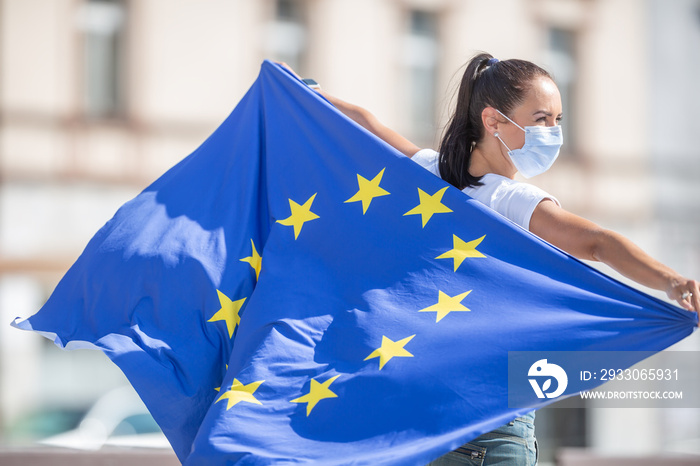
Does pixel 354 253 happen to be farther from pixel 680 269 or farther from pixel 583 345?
pixel 680 269

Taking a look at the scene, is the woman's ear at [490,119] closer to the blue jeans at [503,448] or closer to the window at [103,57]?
the blue jeans at [503,448]

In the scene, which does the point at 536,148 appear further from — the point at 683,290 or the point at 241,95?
the point at 241,95

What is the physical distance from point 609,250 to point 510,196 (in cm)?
42

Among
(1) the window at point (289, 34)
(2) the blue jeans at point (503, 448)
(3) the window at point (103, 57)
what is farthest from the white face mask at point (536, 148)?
(1) the window at point (289, 34)

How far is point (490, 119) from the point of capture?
292 centimetres

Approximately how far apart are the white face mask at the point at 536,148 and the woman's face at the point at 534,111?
0.05 ft

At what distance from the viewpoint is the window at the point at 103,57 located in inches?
480

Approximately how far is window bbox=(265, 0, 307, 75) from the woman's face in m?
10.6

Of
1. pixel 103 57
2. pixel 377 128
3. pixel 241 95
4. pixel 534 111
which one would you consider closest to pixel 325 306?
pixel 377 128

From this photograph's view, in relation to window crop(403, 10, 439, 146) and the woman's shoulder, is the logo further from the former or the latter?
window crop(403, 10, 439, 146)

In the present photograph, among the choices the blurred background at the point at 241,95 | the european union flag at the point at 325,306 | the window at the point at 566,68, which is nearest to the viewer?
the european union flag at the point at 325,306

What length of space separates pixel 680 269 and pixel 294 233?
1288cm

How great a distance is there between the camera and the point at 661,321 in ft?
8.68

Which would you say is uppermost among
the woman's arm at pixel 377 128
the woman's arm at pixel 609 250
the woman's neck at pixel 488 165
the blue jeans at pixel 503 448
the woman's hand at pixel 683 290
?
the woman's arm at pixel 377 128
